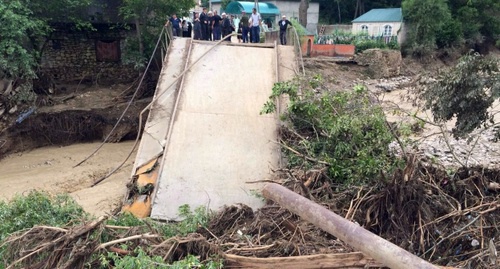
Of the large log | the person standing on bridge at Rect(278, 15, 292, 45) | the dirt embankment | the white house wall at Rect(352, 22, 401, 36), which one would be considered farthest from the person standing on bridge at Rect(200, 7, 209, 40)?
the white house wall at Rect(352, 22, 401, 36)

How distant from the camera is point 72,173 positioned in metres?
11.9

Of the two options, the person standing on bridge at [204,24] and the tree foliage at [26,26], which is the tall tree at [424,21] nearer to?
the person standing on bridge at [204,24]

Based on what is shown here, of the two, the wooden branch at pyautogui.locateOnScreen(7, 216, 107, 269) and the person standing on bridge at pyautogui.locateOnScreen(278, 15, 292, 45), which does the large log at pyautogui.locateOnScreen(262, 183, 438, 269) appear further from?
the person standing on bridge at pyautogui.locateOnScreen(278, 15, 292, 45)

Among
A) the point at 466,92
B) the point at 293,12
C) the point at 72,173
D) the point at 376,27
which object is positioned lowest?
the point at 72,173

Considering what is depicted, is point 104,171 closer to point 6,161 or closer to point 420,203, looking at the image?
point 6,161

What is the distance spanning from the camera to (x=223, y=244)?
178 inches

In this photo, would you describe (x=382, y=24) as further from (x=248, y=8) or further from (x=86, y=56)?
(x=86, y=56)

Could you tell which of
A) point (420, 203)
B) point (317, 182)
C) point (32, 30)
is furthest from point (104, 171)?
point (420, 203)

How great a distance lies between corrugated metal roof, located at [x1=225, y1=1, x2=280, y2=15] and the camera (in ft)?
90.9

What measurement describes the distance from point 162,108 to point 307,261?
5.90 metres

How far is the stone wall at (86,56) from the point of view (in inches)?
612

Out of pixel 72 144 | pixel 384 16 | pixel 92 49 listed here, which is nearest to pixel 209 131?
pixel 72 144

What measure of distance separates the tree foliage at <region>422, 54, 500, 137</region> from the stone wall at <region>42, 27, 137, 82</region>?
12.8m

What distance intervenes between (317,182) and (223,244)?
2097mm
